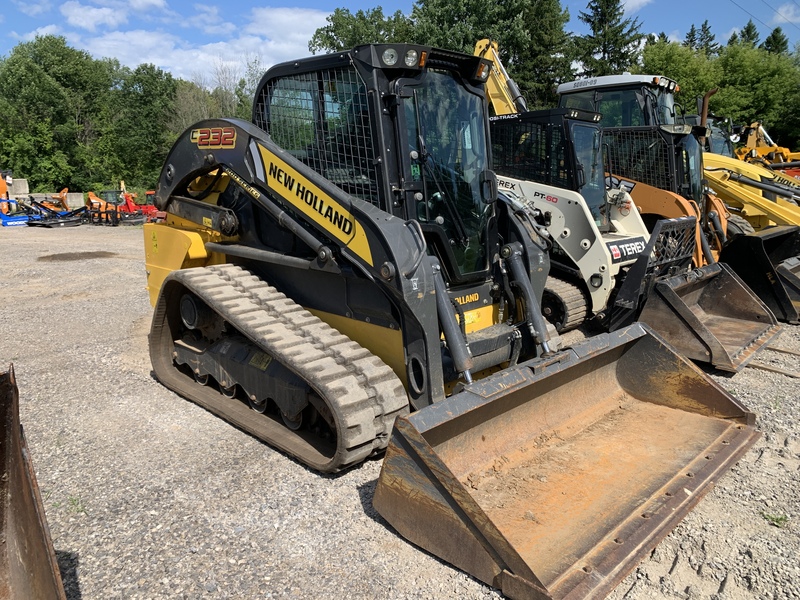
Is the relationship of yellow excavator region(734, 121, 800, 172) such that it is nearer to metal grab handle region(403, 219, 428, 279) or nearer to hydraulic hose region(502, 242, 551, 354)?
hydraulic hose region(502, 242, 551, 354)

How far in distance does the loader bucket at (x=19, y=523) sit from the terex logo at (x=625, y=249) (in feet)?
18.4

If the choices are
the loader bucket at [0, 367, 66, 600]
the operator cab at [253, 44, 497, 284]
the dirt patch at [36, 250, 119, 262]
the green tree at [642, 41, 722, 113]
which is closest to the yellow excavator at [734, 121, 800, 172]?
the operator cab at [253, 44, 497, 284]

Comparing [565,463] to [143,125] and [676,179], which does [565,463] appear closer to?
[676,179]

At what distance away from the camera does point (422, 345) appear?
3.50 m

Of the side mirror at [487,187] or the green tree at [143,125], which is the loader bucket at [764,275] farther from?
the green tree at [143,125]

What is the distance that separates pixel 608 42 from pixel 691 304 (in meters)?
33.4

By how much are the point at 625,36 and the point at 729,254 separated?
32895 mm

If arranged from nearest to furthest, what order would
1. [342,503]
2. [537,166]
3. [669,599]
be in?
[669,599] → [342,503] → [537,166]

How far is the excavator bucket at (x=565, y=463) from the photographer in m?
2.57

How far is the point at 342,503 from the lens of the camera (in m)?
3.27

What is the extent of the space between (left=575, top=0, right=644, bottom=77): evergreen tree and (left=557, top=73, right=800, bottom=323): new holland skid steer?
1084 inches

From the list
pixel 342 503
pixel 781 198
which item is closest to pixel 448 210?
pixel 342 503

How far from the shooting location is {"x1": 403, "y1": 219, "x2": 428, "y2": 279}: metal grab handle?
3.42 meters

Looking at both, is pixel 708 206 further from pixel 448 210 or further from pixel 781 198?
pixel 448 210
